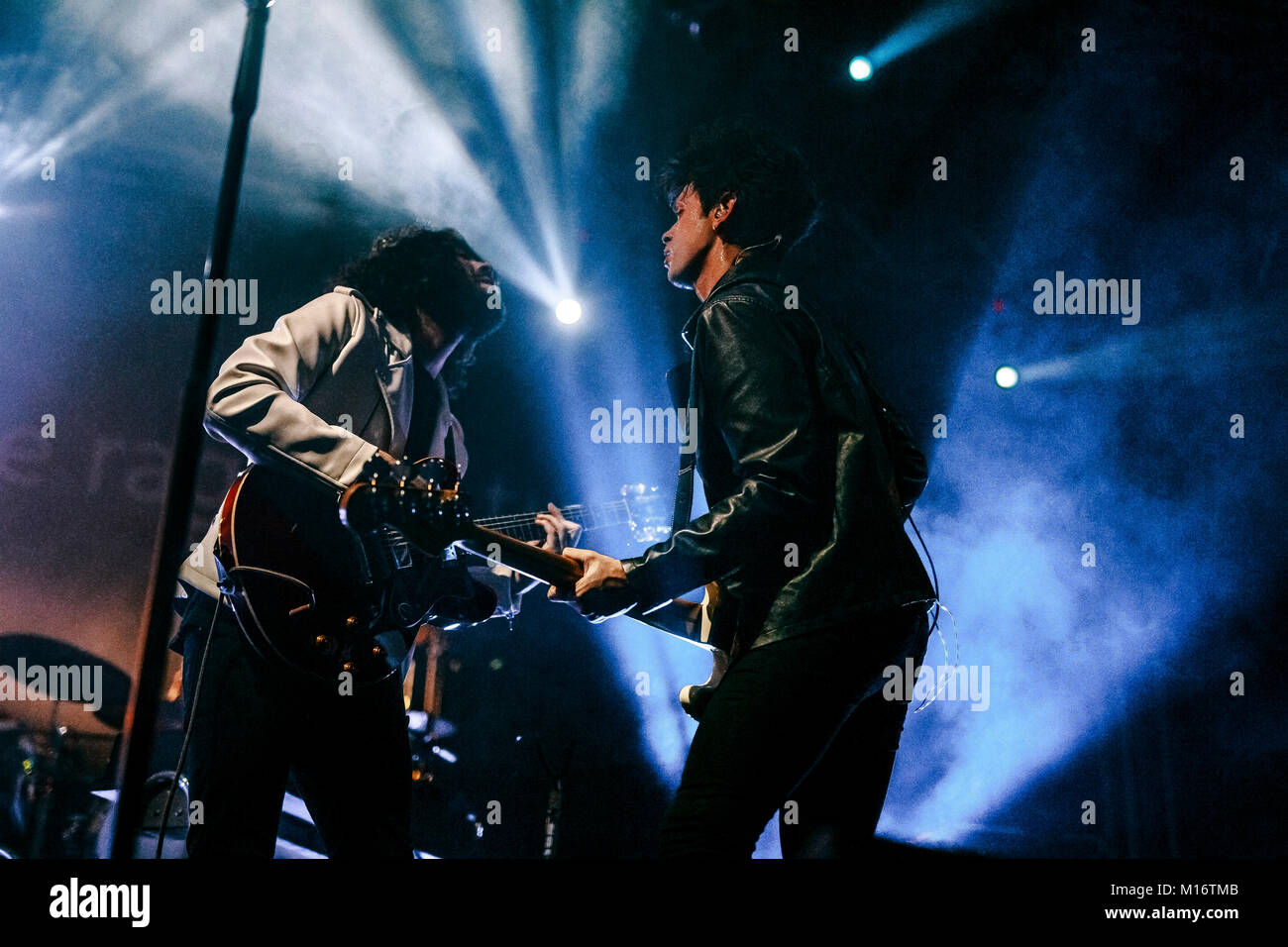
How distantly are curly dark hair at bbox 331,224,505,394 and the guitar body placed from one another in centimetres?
82

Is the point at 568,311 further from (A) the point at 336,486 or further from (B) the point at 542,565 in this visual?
(B) the point at 542,565

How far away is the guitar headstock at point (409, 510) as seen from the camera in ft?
7.18

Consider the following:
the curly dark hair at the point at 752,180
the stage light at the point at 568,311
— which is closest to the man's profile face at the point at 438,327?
the curly dark hair at the point at 752,180

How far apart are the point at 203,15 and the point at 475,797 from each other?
5029mm

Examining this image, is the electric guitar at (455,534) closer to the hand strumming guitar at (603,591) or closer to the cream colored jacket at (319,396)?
the hand strumming guitar at (603,591)

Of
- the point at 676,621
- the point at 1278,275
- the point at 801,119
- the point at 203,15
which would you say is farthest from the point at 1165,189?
the point at 203,15

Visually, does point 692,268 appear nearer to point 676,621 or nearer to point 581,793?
point 676,621

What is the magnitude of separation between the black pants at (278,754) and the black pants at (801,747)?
1048 millimetres

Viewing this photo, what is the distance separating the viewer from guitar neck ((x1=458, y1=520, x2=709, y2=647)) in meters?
2.05

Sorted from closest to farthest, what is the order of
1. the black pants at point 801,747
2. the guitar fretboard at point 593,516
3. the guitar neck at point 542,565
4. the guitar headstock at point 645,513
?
the black pants at point 801,747 < the guitar neck at point 542,565 < the guitar fretboard at point 593,516 < the guitar headstock at point 645,513

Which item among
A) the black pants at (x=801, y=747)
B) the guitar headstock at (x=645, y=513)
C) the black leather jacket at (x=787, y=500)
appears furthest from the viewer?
the guitar headstock at (x=645, y=513)

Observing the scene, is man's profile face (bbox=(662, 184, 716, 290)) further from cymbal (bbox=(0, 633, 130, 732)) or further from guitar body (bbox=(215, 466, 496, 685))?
cymbal (bbox=(0, 633, 130, 732))

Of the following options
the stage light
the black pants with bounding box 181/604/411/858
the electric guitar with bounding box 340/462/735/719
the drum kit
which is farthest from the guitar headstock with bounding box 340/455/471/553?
the stage light

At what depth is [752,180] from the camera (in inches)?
97.2
